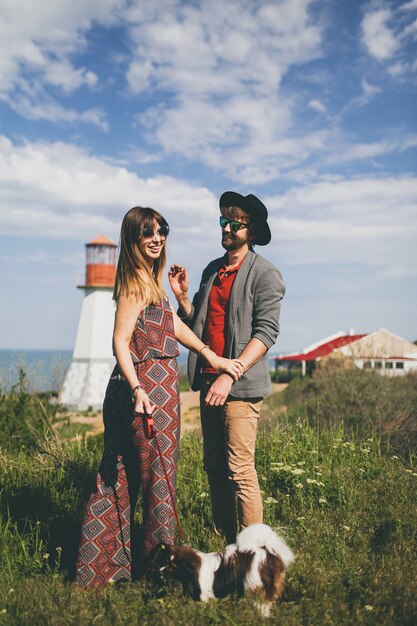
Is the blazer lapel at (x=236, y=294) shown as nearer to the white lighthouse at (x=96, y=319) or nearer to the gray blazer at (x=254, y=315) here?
the gray blazer at (x=254, y=315)

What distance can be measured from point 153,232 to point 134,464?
1.37 meters

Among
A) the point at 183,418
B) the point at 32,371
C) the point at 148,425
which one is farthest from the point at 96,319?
the point at 148,425

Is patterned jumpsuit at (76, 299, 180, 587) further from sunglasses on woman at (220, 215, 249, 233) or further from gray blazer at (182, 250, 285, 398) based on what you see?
sunglasses on woman at (220, 215, 249, 233)

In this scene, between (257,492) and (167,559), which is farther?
(257,492)

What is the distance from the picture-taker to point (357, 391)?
36.9 ft

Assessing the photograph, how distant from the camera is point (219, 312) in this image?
4000 mm

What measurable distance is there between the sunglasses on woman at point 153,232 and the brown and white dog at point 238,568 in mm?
1709

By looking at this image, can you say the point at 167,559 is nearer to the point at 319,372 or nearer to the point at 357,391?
the point at 357,391

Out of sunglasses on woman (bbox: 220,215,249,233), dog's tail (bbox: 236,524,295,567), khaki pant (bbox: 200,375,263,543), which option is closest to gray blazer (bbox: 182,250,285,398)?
khaki pant (bbox: 200,375,263,543)

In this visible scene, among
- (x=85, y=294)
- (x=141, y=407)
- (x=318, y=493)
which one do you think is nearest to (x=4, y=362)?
(x=318, y=493)

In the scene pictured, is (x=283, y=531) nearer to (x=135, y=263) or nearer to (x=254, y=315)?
(x=254, y=315)

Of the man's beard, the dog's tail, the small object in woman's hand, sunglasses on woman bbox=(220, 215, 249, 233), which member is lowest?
the dog's tail

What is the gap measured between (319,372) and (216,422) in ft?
43.5

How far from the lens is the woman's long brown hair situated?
3.44 m
